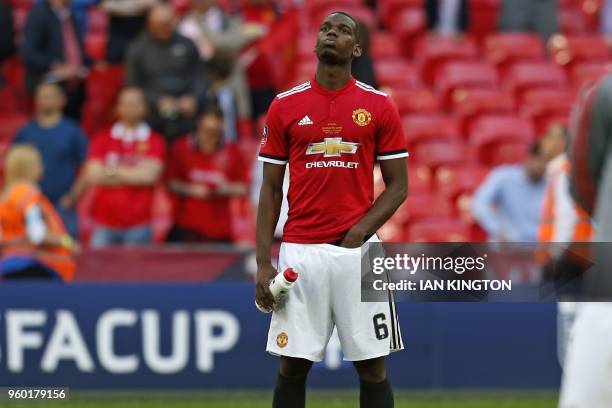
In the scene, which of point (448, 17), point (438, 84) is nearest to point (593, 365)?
point (438, 84)

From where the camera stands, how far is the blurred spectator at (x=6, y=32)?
13.5 m

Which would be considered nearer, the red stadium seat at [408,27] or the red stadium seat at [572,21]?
the red stadium seat at [408,27]

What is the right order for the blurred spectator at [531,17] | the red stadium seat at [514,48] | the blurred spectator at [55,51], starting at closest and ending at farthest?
the blurred spectator at [55,51], the red stadium seat at [514,48], the blurred spectator at [531,17]

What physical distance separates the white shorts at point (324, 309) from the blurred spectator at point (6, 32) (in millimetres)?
7356

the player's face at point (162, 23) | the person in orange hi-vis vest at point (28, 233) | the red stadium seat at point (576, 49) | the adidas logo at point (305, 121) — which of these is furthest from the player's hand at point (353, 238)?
the red stadium seat at point (576, 49)

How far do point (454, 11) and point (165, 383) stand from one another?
687cm

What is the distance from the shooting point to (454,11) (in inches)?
624

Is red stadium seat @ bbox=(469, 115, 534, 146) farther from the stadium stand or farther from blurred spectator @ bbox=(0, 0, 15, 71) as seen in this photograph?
blurred spectator @ bbox=(0, 0, 15, 71)

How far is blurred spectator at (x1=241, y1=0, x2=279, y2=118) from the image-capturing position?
14109mm

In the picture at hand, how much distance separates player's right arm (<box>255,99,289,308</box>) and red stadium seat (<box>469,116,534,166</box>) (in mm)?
7565

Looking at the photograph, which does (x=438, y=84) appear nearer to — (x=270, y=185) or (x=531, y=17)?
(x=531, y=17)

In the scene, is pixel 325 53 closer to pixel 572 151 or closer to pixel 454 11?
pixel 572 151

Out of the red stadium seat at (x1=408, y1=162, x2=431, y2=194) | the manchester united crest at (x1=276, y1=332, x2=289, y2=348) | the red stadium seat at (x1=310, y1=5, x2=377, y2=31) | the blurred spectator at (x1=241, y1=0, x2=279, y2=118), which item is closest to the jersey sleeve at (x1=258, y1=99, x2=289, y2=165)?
the manchester united crest at (x1=276, y1=332, x2=289, y2=348)

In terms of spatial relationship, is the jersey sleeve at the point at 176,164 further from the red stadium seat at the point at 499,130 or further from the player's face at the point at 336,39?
the player's face at the point at 336,39
